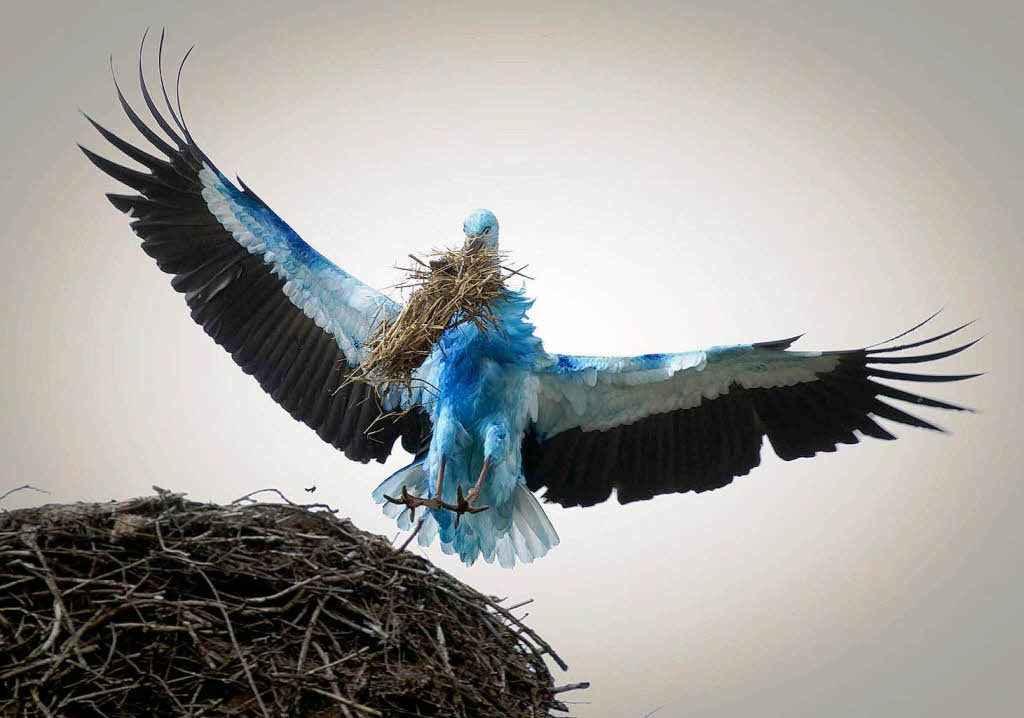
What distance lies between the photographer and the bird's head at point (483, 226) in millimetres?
3742

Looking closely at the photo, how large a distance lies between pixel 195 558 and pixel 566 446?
203 cm

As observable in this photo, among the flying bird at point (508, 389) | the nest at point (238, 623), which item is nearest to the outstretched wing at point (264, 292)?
the flying bird at point (508, 389)

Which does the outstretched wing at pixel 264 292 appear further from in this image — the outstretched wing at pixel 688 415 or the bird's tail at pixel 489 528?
the outstretched wing at pixel 688 415

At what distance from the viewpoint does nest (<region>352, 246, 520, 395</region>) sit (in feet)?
11.3

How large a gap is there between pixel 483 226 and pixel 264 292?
0.98 m

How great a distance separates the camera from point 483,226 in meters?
3.79

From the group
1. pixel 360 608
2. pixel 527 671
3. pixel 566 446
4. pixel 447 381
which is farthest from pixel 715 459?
pixel 360 608

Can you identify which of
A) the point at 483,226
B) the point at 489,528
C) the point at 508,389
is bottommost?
the point at 489,528

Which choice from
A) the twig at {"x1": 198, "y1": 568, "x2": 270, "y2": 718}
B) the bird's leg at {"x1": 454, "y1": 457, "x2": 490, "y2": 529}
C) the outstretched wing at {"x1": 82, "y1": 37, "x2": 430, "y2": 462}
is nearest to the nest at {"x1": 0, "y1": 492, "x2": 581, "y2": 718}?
the twig at {"x1": 198, "y1": 568, "x2": 270, "y2": 718}

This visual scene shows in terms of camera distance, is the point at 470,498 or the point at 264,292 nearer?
the point at 470,498

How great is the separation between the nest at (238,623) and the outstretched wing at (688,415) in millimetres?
1515

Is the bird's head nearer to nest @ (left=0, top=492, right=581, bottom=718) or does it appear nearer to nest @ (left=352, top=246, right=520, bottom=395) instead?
nest @ (left=352, top=246, right=520, bottom=395)

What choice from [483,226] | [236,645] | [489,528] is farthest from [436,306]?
[236,645]

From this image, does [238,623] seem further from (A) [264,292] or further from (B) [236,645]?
(A) [264,292]
